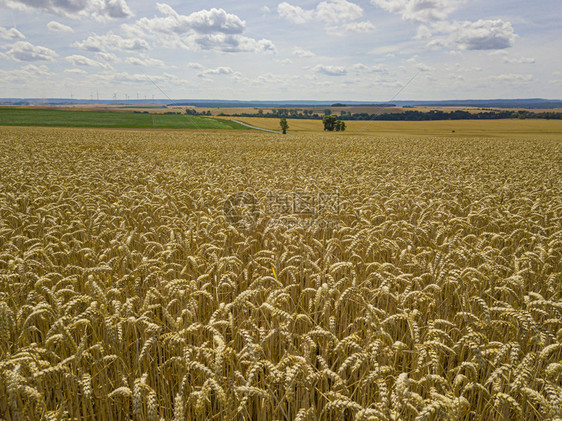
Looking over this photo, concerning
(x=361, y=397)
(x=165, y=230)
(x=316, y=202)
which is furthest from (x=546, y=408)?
(x=316, y=202)

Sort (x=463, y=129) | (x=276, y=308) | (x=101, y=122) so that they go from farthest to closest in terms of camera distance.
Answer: (x=101, y=122) → (x=463, y=129) → (x=276, y=308)

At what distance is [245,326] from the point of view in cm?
362

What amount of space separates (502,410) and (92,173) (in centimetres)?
1164

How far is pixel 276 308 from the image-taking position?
291 cm

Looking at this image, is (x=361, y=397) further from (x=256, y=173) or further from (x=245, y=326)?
(x=256, y=173)

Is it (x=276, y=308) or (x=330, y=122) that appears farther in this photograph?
(x=330, y=122)

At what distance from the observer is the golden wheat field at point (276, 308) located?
2.33 m

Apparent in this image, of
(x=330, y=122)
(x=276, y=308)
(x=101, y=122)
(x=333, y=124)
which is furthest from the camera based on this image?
(x=330, y=122)

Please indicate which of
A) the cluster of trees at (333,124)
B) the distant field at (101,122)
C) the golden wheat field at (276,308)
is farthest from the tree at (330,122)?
the golden wheat field at (276,308)

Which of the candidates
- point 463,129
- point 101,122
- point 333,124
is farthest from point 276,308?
point 101,122

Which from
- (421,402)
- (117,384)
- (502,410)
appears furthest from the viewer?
(117,384)

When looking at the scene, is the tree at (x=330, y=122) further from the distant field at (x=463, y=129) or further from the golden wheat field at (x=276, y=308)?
the golden wheat field at (x=276, y=308)

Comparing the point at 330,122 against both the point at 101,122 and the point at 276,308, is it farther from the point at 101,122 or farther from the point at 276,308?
the point at 276,308

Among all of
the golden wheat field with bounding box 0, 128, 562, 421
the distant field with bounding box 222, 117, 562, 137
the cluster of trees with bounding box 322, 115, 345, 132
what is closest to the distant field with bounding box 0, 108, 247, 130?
the distant field with bounding box 222, 117, 562, 137
